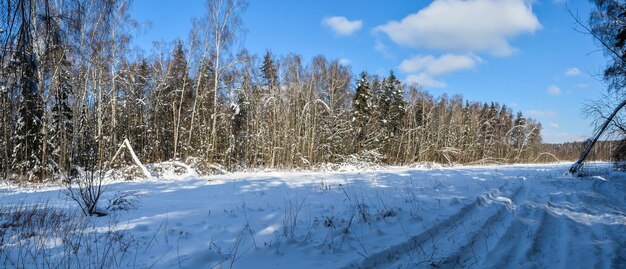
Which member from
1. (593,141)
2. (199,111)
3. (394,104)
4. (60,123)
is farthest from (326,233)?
(394,104)

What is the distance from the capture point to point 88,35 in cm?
1593

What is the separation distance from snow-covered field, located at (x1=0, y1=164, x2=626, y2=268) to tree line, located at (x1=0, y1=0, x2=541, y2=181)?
2.09 metres

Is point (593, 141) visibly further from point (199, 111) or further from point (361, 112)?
point (199, 111)

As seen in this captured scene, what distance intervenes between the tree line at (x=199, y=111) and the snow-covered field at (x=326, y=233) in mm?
2086

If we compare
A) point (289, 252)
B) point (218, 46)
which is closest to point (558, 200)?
point (289, 252)

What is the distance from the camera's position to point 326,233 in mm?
4828

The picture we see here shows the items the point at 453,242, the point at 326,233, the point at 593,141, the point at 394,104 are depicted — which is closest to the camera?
the point at 453,242

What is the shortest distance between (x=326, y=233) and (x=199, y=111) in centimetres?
2494

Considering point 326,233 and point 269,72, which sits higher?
point 269,72

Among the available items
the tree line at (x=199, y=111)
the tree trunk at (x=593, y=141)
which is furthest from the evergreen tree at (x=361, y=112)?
the tree trunk at (x=593, y=141)

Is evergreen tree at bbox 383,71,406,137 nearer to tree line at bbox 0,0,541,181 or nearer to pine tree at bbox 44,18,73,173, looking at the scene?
tree line at bbox 0,0,541,181

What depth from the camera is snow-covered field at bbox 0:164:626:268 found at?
3879 millimetres

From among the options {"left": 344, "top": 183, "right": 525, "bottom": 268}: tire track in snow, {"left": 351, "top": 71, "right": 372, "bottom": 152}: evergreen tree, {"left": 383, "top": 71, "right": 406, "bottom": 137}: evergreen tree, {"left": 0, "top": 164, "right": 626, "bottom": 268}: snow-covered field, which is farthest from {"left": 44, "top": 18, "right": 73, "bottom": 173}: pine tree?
{"left": 383, "top": 71, "right": 406, "bottom": 137}: evergreen tree

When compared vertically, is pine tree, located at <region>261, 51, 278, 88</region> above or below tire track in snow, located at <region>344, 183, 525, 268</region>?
above
